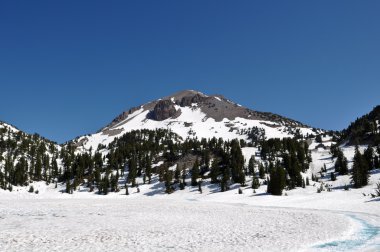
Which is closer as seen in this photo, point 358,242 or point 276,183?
point 358,242

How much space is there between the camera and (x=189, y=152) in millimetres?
155125

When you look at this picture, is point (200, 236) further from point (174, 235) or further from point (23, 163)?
point (23, 163)

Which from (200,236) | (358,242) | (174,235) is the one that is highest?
(174,235)

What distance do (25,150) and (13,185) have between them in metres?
49.8

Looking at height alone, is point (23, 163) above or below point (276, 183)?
above

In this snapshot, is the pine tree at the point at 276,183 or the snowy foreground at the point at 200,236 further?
the pine tree at the point at 276,183

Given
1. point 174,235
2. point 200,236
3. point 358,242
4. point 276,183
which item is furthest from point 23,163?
point 358,242

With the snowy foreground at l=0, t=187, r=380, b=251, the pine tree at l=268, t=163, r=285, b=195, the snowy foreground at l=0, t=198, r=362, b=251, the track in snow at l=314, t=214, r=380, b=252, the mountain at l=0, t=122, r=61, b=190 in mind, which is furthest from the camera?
the mountain at l=0, t=122, r=61, b=190

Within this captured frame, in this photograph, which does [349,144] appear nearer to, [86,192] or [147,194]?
[147,194]

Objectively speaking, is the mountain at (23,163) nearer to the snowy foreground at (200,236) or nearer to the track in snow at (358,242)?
the snowy foreground at (200,236)

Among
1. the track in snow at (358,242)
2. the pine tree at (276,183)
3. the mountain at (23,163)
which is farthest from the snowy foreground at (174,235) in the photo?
the mountain at (23,163)

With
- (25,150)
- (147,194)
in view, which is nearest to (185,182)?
(147,194)

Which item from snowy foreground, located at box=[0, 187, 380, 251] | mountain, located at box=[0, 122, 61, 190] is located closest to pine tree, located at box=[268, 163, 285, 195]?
snowy foreground, located at box=[0, 187, 380, 251]

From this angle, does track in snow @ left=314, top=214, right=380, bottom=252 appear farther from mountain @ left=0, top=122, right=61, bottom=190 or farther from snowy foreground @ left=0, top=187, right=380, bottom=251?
mountain @ left=0, top=122, right=61, bottom=190
